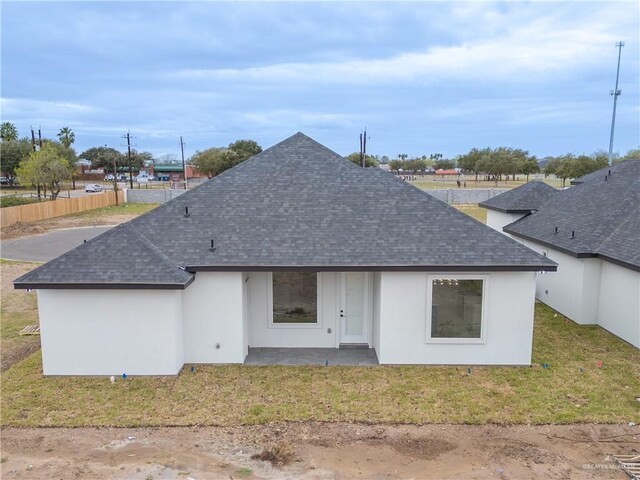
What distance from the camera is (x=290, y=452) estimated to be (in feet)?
24.6

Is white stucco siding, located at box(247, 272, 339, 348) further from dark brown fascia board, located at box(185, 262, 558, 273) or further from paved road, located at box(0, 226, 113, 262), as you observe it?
paved road, located at box(0, 226, 113, 262)

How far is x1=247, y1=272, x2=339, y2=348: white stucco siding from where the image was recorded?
1178 cm

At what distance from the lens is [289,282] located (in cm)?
1170

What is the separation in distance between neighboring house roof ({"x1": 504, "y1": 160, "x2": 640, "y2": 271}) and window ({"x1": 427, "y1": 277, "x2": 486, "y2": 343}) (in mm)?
4442

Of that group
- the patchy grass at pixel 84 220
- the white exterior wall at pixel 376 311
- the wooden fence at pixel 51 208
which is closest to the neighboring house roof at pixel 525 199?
the white exterior wall at pixel 376 311

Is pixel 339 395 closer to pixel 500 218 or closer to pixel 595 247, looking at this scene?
pixel 595 247

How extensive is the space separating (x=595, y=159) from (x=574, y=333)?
57.3 metres

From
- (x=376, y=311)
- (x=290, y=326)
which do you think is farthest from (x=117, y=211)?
(x=376, y=311)

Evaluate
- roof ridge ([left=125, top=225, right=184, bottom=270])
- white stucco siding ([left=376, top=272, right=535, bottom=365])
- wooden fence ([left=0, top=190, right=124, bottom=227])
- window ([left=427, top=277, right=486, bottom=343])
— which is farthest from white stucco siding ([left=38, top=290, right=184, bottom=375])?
wooden fence ([left=0, top=190, right=124, bottom=227])

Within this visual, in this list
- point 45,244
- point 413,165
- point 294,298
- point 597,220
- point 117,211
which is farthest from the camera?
A: point 413,165

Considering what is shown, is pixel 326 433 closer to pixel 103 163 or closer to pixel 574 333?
pixel 574 333

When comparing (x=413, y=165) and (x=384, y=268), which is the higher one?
(x=413, y=165)

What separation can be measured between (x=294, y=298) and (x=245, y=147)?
71.6m

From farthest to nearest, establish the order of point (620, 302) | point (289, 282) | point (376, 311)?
1. point (620, 302)
2. point (289, 282)
3. point (376, 311)
